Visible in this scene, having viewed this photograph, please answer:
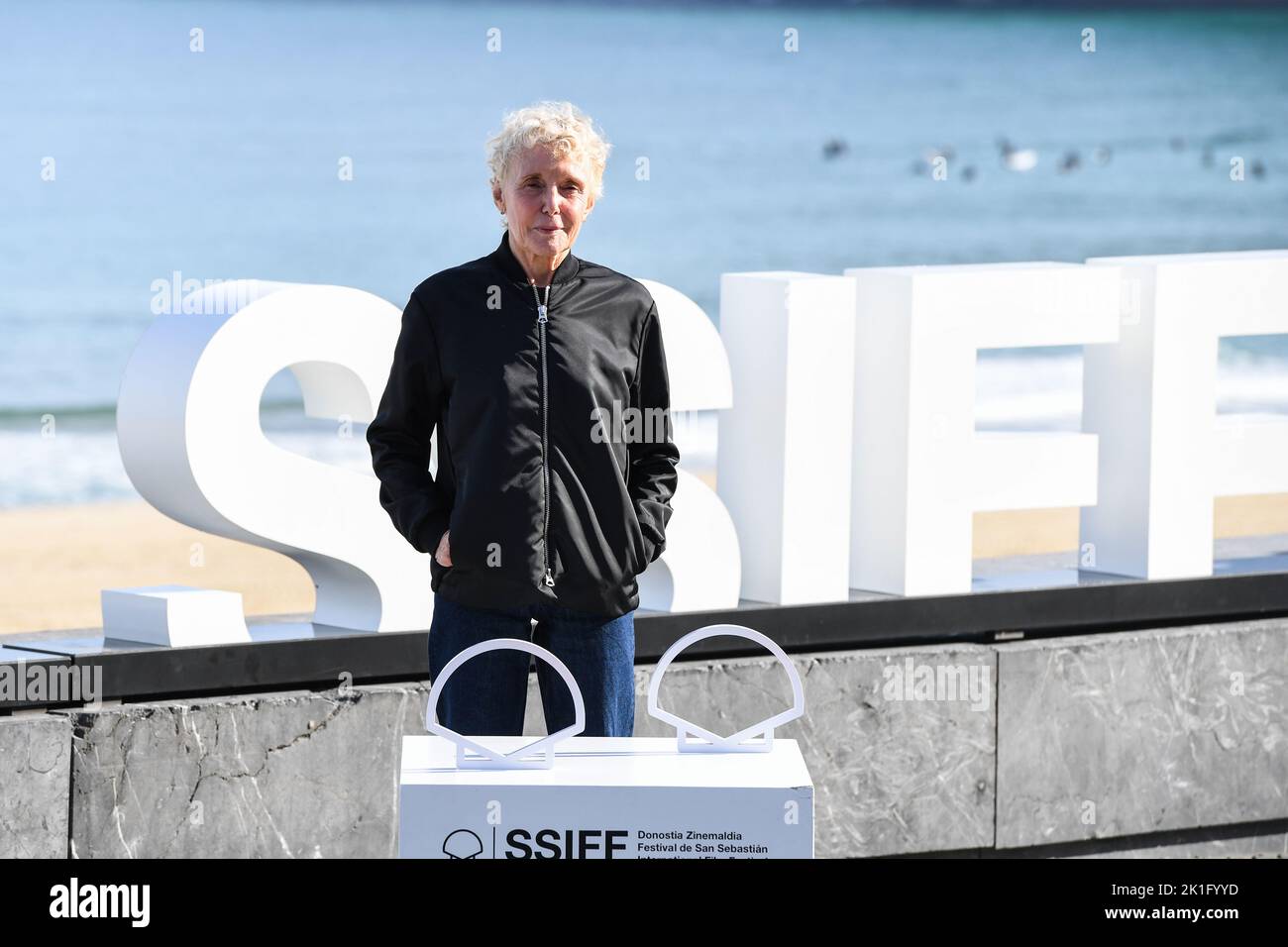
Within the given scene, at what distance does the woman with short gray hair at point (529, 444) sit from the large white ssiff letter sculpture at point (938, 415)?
2095 mm

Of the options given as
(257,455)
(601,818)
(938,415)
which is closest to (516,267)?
(601,818)

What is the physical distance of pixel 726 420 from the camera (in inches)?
226

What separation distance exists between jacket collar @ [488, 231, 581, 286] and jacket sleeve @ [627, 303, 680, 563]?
0.17 metres

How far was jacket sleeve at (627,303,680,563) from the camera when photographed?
151 inches

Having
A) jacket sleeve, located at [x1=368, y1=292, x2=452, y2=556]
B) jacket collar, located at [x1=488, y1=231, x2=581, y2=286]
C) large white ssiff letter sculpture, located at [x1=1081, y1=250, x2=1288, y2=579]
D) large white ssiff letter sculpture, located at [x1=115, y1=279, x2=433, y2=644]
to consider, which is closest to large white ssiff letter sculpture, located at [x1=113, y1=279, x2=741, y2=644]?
large white ssiff letter sculpture, located at [x1=115, y1=279, x2=433, y2=644]

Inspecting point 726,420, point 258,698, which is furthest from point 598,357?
point 726,420

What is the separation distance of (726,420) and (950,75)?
3623 centimetres

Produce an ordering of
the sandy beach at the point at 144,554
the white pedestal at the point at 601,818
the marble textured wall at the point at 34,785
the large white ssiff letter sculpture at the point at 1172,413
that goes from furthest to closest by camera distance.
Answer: the sandy beach at the point at 144,554, the large white ssiff letter sculpture at the point at 1172,413, the marble textured wall at the point at 34,785, the white pedestal at the point at 601,818

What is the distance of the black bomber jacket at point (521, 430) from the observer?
3.66 m

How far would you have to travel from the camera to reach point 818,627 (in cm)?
562

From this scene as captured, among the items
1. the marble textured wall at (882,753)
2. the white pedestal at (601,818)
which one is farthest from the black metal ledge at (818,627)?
the white pedestal at (601,818)

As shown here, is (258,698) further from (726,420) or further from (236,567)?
(236,567)

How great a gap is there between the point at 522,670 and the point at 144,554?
395 inches

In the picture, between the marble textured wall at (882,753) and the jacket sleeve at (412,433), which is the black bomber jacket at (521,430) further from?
the marble textured wall at (882,753)
